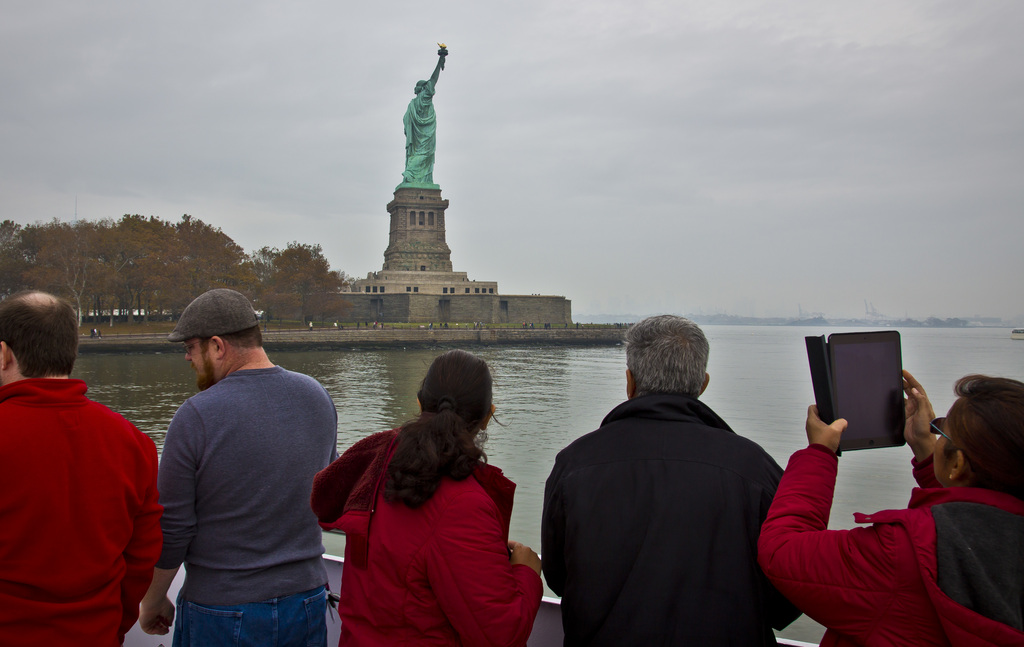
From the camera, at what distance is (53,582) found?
5.41 ft

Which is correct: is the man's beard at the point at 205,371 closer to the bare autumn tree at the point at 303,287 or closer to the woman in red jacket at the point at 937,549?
the woman in red jacket at the point at 937,549

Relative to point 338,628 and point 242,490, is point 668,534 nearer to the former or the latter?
point 242,490

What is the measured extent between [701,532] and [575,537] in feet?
1.00

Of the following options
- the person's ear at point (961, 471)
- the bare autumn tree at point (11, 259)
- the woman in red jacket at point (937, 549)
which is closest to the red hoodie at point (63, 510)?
the woman in red jacket at point (937, 549)

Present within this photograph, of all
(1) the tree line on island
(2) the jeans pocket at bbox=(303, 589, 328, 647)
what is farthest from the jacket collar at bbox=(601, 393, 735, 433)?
(1) the tree line on island

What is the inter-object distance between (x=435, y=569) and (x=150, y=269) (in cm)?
4336

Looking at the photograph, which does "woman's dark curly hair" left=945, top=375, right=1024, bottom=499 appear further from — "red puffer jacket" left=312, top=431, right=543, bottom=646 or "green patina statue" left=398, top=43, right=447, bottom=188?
"green patina statue" left=398, top=43, right=447, bottom=188

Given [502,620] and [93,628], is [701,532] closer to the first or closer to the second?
[502,620]

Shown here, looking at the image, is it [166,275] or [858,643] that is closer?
[858,643]

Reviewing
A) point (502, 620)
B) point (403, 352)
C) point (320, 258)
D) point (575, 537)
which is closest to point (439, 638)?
point (502, 620)

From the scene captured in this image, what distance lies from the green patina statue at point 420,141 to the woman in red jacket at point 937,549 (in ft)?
173

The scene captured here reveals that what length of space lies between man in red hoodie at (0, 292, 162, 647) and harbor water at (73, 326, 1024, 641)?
6.29 ft

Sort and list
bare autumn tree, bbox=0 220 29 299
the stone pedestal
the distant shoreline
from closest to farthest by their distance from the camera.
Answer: the distant shoreline
bare autumn tree, bbox=0 220 29 299
the stone pedestal

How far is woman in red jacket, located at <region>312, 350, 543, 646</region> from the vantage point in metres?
1.57
